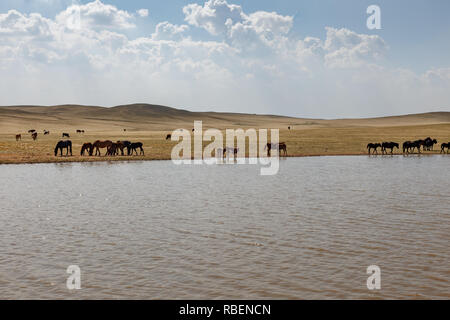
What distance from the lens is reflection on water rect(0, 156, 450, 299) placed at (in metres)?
8.05


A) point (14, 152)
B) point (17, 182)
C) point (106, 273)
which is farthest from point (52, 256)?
point (14, 152)

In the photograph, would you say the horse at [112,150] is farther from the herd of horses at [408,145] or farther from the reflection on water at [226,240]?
the herd of horses at [408,145]

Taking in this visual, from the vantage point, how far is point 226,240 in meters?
11.3

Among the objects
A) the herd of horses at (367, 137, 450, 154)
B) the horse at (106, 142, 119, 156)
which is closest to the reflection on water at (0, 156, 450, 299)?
the horse at (106, 142, 119, 156)

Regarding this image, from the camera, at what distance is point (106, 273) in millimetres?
8781

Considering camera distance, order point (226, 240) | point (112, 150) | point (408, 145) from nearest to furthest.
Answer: point (226, 240), point (112, 150), point (408, 145)

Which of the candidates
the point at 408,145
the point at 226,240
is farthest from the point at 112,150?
the point at 226,240

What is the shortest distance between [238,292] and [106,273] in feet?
8.93

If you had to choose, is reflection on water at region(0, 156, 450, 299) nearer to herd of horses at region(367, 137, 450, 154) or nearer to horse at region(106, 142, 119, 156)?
horse at region(106, 142, 119, 156)

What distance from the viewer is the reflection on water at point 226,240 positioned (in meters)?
8.05

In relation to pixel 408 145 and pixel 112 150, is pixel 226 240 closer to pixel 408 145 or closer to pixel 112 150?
pixel 112 150

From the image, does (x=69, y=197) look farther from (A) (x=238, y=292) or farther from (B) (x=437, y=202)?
(B) (x=437, y=202)

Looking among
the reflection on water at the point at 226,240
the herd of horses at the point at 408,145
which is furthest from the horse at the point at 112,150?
the herd of horses at the point at 408,145

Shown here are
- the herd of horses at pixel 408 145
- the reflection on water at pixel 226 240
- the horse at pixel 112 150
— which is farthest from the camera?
the herd of horses at pixel 408 145
